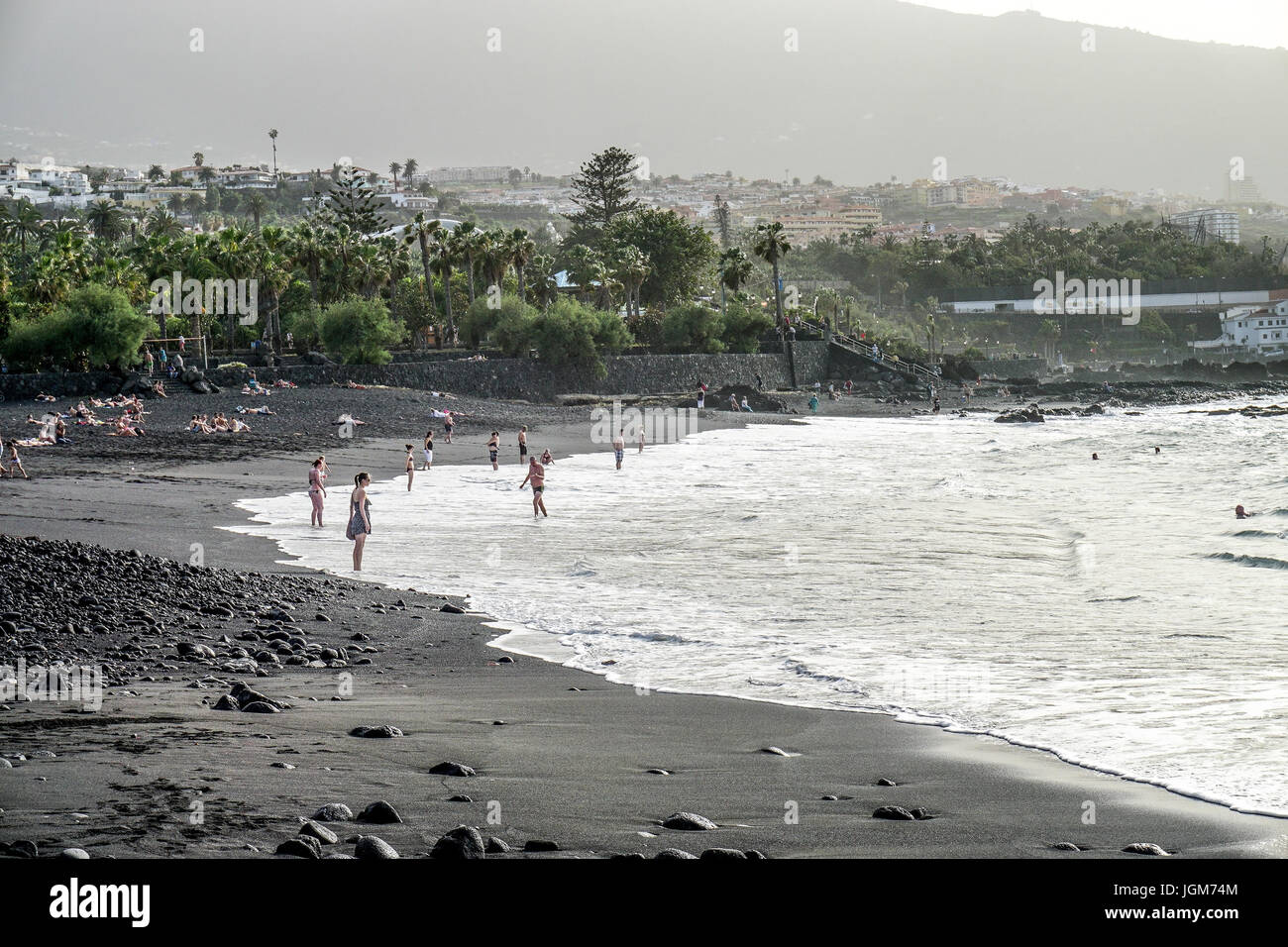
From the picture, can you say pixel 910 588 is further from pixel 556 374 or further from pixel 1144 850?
pixel 556 374

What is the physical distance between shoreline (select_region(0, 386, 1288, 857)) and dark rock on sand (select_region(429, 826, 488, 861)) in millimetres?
524

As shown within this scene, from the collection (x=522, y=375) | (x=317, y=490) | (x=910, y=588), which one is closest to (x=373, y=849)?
(x=910, y=588)

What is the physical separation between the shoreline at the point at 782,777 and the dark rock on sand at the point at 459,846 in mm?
524

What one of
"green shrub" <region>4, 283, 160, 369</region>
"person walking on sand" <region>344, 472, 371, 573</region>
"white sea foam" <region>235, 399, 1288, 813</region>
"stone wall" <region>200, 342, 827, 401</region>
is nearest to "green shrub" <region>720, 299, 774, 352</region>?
"stone wall" <region>200, 342, 827, 401</region>

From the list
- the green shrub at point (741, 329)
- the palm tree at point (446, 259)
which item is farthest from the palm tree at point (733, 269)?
the palm tree at point (446, 259)

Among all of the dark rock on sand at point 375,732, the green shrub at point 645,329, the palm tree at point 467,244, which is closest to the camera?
the dark rock on sand at point 375,732

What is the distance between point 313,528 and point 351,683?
10.5m

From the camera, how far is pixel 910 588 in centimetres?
1445

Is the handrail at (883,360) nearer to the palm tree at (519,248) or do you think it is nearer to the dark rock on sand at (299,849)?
the palm tree at (519,248)

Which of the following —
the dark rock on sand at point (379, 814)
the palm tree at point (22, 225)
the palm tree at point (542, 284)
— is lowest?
the dark rock on sand at point (379, 814)

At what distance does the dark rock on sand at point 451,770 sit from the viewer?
6.41 metres

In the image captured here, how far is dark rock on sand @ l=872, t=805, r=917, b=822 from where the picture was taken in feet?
19.1
